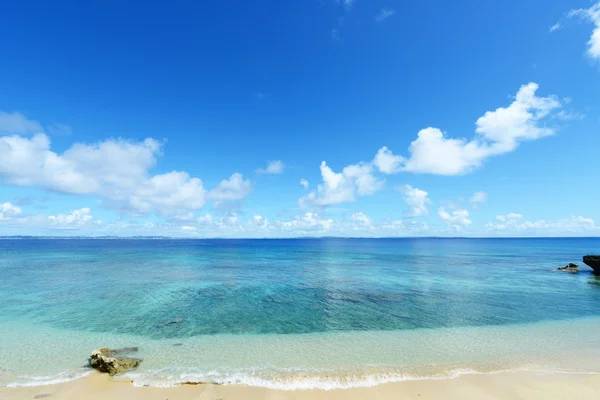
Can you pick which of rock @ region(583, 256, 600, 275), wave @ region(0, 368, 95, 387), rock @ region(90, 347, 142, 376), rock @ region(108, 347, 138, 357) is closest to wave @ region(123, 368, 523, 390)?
rock @ region(90, 347, 142, 376)

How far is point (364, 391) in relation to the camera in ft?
44.7

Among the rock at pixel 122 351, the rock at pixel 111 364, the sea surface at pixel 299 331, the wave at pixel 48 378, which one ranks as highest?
the rock at pixel 111 364

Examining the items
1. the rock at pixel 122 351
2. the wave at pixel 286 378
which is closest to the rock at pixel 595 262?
the wave at pixel 286 378

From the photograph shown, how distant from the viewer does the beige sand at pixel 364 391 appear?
13172 millimetres

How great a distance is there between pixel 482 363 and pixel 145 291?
121 feet

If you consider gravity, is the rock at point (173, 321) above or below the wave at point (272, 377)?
below

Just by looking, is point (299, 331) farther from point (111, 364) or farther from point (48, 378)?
point (48, 378)

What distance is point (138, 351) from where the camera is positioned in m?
18.4

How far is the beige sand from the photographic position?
43.2ft

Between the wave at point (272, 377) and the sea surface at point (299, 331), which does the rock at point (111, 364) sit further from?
the sea surface at point (299, 331)

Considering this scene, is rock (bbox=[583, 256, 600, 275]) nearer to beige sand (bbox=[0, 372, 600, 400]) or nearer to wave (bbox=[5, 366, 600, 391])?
wave (bbox=[5, 366, 600, 391])

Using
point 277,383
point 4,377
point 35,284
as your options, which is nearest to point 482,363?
point 277,383

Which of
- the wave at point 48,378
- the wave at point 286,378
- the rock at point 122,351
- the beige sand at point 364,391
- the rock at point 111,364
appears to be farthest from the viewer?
the rock at point 122,351

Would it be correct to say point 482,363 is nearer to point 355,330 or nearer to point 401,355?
point 401,355
